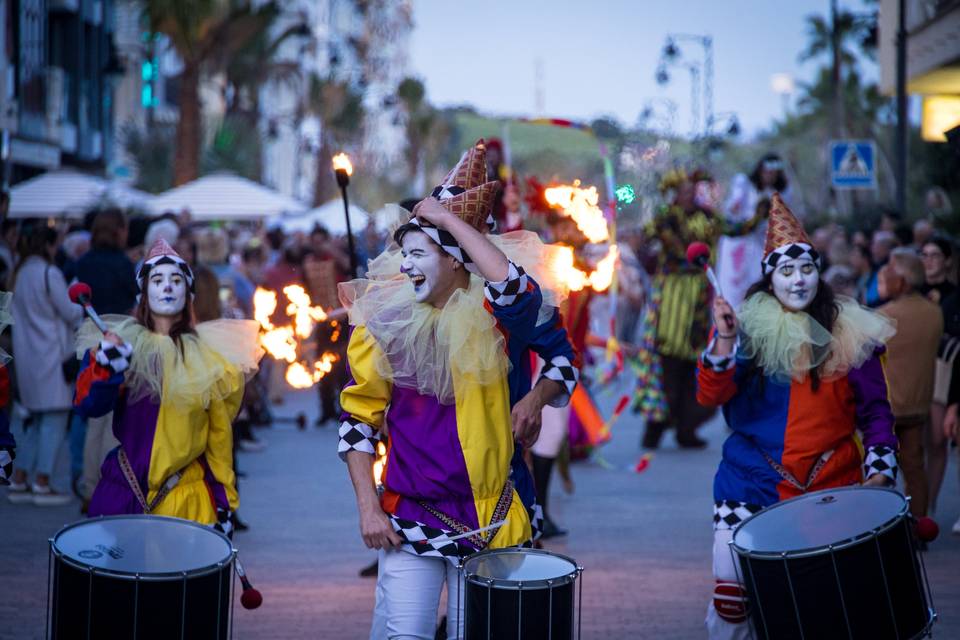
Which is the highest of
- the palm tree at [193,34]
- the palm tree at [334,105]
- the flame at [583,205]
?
the palm tree at [334,105]

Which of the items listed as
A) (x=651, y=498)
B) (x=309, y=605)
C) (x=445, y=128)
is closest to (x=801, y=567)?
(x=309, y=605)

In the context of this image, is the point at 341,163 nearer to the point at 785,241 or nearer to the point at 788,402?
the point at 785,241

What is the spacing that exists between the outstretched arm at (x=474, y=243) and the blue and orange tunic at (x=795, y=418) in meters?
1.40

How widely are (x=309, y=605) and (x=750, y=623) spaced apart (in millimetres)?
3224

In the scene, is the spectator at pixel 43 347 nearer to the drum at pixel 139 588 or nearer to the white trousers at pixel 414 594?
the drum at pixel 139 588

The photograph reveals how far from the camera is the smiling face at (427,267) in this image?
4.54 m

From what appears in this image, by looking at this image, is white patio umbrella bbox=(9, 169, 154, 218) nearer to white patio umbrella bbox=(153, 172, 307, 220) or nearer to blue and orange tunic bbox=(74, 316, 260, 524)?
white patio umbrella bbox=(153, 172, 307, 220)

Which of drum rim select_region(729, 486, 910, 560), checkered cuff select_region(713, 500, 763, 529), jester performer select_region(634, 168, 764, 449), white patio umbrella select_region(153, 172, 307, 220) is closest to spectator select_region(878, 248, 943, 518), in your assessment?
checkered cuff select_region(713, 500, 763, 529)

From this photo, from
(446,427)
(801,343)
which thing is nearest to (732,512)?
(801,343)

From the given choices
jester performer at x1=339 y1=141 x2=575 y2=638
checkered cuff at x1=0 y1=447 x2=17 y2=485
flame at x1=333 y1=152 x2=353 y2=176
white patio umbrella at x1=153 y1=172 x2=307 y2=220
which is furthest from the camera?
white patio umbrella at x1=153 y1=172 x2=307 y2=220

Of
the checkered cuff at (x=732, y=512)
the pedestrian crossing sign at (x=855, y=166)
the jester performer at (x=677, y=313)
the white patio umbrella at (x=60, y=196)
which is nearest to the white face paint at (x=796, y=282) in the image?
the checkered cuff at (x=732, y=512)

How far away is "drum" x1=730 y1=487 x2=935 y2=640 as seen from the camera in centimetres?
438

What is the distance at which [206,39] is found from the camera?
27047 millimetres

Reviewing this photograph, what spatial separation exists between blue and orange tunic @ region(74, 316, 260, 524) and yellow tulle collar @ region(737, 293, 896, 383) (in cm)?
209
